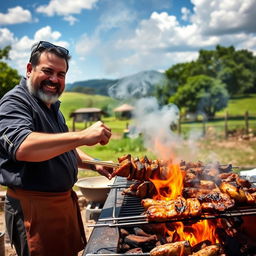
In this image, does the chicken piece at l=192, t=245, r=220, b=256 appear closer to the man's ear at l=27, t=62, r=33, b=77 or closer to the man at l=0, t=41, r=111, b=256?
the man at l=0, t=41, r=111, b=256

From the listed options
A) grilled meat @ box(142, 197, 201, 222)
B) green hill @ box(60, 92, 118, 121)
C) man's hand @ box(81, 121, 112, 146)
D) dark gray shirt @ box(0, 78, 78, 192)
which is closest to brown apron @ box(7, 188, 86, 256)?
dark gray shirt @ box(0, 78, 78, 192)

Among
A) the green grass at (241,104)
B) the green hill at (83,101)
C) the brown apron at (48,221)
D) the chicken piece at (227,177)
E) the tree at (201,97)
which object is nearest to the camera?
the brown apron at (48,221)

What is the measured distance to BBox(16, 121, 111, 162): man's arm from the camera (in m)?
2.51

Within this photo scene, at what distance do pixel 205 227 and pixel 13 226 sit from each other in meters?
2.21

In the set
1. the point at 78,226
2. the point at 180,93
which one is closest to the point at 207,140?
the point at 180,93

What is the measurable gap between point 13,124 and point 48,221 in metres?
1.26

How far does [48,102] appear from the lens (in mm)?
3400

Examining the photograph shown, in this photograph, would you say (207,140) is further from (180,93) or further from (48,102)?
(48,102)

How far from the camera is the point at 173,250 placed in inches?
105

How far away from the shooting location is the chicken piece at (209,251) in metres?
2.65

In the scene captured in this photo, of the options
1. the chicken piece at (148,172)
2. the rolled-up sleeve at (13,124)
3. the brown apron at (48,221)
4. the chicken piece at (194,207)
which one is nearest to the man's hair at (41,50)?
the rolled-up sleeve at (13,124)

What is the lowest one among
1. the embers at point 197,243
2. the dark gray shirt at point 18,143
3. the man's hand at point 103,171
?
the embers at point 197,243

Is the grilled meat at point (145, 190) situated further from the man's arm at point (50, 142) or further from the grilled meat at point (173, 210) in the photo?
the man's arm at point (50, 142)

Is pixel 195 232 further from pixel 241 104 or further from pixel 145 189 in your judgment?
pixel 241 104
